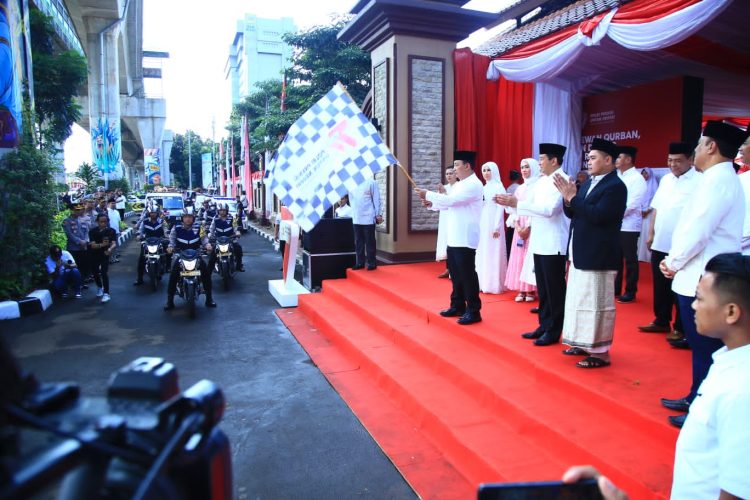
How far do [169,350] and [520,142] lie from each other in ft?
20.3

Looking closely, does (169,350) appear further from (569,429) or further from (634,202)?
(634,202)

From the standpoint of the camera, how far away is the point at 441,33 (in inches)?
345

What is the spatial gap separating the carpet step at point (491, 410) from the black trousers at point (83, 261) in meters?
5.69

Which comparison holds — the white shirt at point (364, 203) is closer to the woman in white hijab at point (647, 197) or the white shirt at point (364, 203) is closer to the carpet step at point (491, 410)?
the carpet step at point (491, 410)

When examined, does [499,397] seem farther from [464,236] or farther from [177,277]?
[177,277]

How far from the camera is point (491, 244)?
6.48 metres

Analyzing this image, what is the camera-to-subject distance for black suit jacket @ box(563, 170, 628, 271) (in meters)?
3.67

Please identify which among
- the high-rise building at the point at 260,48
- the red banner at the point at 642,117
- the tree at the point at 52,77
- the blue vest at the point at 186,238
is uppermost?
the high-rise building at the point at 260,48

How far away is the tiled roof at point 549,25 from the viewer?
252 inches

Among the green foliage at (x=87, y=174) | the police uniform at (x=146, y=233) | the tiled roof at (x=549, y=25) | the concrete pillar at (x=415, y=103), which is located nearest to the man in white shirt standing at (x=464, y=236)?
the tiled roof at (x=549, y=25)

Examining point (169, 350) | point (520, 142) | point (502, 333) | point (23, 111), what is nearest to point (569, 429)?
point (502, 333)

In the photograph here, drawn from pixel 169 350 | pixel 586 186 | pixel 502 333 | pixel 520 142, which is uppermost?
pixel 520 142

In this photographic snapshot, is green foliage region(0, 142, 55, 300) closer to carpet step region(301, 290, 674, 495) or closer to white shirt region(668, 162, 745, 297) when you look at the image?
carpet step region(301, 290, 674, 495)

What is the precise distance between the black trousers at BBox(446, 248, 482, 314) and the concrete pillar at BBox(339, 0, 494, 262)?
138 inches
